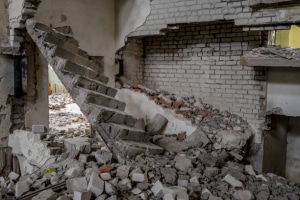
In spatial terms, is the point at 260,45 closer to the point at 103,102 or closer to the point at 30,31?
the point at 103,102

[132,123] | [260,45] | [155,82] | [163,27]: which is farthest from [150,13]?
[132,123]

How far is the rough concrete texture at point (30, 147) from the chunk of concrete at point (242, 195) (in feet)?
8.50

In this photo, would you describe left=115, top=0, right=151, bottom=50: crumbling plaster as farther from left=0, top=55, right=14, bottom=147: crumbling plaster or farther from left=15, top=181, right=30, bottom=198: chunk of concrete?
left=15, top=181, right=30, bottom=198: chunk of concrete

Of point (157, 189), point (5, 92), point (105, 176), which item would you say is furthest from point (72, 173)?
point (5, 92)

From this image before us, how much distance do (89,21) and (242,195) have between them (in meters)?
Answer: 4.33

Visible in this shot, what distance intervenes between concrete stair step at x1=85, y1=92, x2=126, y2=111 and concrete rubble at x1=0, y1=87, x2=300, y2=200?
24.5 inches

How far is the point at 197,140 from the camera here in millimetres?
4941

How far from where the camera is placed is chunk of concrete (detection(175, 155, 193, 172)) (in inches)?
153

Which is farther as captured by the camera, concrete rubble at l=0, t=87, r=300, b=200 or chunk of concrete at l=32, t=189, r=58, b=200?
concrete rubble at l=0, t=87, r=300, b=200

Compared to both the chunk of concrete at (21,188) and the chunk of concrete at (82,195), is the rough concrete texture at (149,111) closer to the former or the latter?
the chunk of concrete at (82,195)

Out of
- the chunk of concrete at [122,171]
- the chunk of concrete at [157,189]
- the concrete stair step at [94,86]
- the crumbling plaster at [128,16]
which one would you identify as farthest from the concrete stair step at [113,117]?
the crumbling plaster at [128,16]

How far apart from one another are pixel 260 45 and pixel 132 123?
2.86 m

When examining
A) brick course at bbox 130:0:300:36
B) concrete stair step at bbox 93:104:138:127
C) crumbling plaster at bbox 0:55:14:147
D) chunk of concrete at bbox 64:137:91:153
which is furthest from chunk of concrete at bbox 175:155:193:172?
crumbling plaster at bbox 0:55:14:147

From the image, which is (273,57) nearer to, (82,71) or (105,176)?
(82,71)
